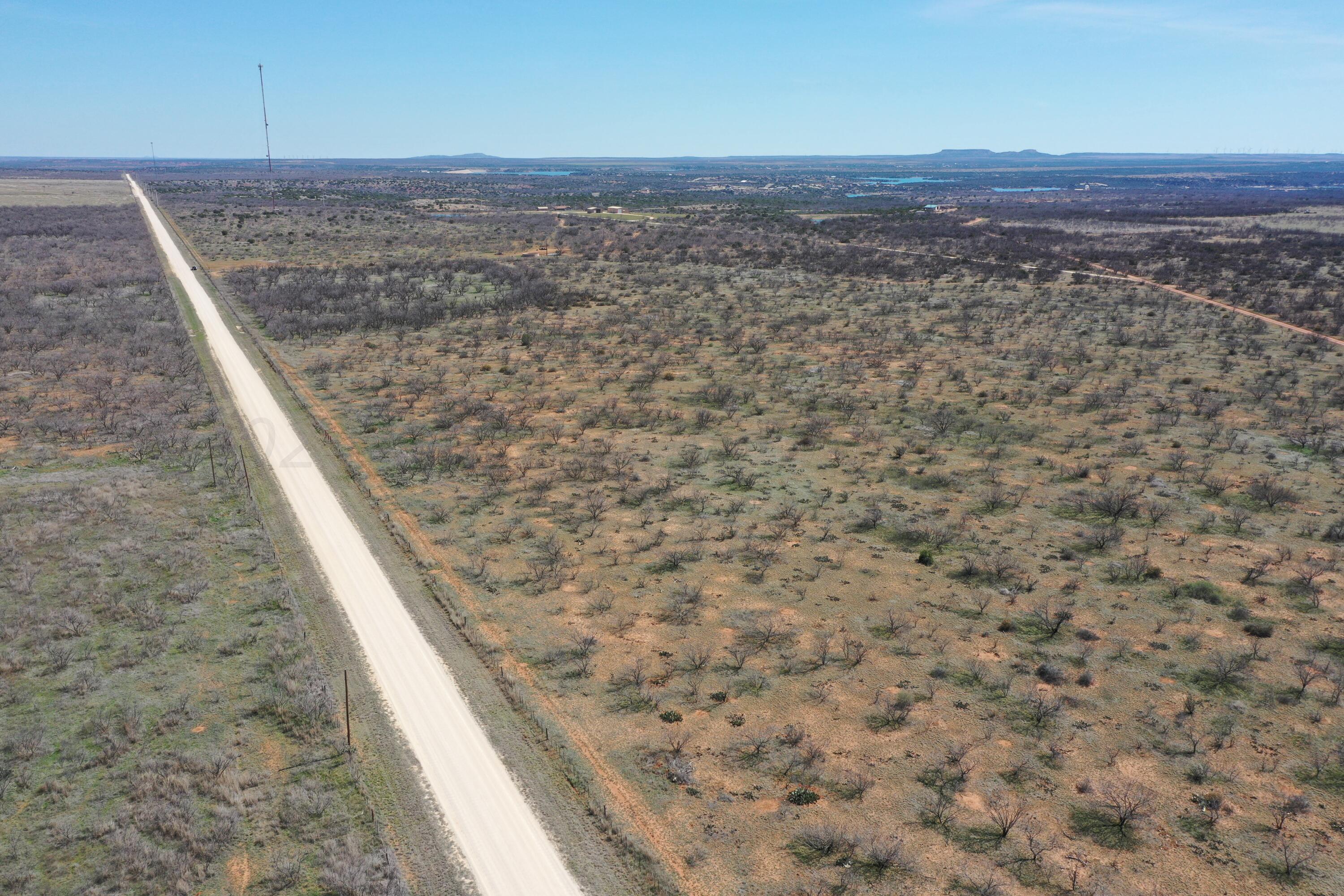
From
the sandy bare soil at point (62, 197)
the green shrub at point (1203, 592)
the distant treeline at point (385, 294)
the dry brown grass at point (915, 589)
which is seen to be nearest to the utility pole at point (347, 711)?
the dry brown grass at point (915, 589)

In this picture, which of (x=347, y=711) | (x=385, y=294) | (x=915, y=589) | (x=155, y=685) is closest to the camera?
(x=347, y=711)

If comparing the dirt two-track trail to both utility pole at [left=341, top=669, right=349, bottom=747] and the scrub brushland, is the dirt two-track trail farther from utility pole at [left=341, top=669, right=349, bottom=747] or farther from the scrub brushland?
the scrub brushland

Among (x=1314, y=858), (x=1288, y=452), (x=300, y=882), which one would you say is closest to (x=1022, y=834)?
(x=1314, y=858)

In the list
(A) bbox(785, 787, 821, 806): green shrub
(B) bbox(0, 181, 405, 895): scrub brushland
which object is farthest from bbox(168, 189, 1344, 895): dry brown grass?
(B) bbox(0, 181, 405, 895): scrub brushland

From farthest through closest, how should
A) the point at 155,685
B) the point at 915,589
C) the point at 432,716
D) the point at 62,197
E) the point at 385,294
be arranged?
the point at 62,197
the point at 385,294
the point at 915,589
the point at 155,685
the point at 432,716

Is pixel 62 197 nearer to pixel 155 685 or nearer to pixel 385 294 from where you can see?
pixel 385 294

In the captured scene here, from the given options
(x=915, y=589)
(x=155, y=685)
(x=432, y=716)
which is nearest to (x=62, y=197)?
(x=155, y=685)

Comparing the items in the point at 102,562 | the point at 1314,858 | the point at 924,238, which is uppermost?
the point at 924,238

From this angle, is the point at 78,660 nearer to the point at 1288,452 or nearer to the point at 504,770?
the point at 504,770
